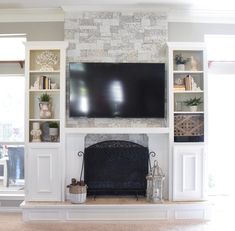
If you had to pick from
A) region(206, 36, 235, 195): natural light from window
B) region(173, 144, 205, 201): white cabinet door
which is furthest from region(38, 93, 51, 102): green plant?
region(206, 36, 235, 195): natural light from window

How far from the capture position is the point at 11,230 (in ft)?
12.6

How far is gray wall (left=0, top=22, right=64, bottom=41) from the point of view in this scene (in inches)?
182

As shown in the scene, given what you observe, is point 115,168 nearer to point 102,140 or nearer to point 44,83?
point 102,140

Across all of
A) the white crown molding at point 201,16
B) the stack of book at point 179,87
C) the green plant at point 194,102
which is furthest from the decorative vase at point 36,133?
the white crown molding at point 201,16

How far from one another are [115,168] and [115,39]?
191 cm

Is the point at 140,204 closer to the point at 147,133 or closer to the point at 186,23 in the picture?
the point at 147,133

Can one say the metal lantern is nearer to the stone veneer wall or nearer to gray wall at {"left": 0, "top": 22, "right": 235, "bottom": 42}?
the stone veneer wall

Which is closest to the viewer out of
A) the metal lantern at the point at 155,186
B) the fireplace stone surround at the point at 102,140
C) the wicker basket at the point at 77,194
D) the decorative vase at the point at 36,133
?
the wicker basket at the point at 77,194

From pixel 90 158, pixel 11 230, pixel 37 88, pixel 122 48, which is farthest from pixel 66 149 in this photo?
pixel 122 48

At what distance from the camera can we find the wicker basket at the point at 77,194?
414 centimetres

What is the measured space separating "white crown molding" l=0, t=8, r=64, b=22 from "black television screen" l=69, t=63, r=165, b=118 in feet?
2.77

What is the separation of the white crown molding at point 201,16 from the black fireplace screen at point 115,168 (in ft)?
6.80

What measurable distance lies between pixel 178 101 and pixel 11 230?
2924 mm

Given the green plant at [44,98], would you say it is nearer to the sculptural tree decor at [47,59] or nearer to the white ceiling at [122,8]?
the sculptural tree decor at [47,59]
